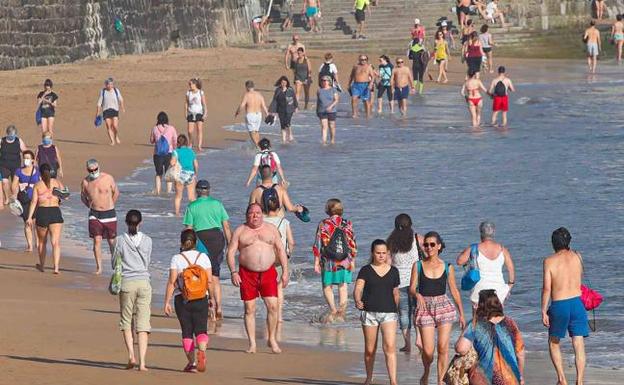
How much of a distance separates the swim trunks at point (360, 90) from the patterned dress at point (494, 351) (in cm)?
2498

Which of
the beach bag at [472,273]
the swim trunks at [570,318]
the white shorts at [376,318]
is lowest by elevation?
the swim trunks at [570,318]

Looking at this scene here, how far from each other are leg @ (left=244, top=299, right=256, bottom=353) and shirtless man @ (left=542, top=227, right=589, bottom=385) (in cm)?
278

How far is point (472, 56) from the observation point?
4031 centimetres

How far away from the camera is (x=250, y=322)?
14414mm

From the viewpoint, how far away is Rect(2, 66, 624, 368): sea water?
18344mm

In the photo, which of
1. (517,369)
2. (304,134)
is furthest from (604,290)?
(304,134)

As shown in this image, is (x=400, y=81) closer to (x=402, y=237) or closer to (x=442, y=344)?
(x=402, y=237)

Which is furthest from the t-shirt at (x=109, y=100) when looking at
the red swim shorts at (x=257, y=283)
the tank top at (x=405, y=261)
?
the tank top at (x=405, y=261)

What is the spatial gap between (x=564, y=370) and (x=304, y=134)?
68.5 ft

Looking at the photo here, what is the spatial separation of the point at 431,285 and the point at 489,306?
104 inches

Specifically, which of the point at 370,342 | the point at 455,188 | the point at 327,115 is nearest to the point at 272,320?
the point at 370,342

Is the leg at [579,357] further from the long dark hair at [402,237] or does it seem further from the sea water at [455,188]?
the long dark hair at [402,237]

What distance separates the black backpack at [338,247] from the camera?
15602 millimetres

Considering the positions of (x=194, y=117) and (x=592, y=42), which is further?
(x=592, y=42)
